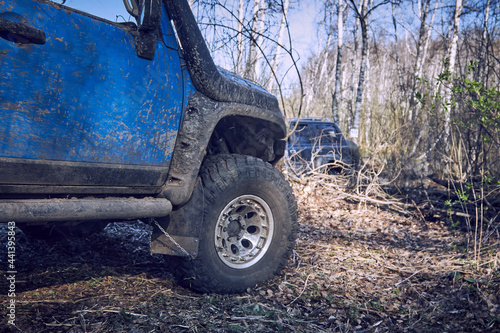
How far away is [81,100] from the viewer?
80.4 inches

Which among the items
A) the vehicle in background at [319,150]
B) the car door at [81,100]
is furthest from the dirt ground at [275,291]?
the vehicle in background at [319,150]

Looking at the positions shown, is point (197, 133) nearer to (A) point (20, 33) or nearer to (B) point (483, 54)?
(A) point (20, 33)

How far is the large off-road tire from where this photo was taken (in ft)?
8.58

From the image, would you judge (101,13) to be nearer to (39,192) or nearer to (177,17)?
(177,17)

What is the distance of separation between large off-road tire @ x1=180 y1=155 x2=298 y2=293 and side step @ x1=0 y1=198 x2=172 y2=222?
0.35 meters

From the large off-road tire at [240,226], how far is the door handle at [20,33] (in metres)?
1.33

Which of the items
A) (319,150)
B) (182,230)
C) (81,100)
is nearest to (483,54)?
(319,150)

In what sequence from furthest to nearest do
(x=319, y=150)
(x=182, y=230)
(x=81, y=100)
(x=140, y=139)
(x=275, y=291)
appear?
1. (x=319, y=150)
2. (x=275, y=291)
3. (x=182, y=230)
4. (x=140, y=139)
5. (x=81, y=100)

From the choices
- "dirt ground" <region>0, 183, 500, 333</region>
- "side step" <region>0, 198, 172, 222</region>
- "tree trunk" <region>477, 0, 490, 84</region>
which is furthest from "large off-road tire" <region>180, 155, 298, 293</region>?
"tree trunk" <region>477, 0, 490, 84</region>

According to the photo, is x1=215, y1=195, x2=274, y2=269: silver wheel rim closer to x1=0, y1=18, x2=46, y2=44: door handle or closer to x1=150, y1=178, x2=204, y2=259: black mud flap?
x1=150, y1=178, x2=204, y2=259: black mud flap

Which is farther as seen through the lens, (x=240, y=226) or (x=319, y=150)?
(x=319, y=150)

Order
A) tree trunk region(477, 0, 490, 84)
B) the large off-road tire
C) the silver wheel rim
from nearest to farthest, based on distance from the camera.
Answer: the large off-road tire
the silver wheel rim
tree trunk region(477, 0, 490, 84)

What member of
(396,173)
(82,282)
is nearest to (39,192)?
(82,282)

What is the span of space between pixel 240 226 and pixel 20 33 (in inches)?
74.3
